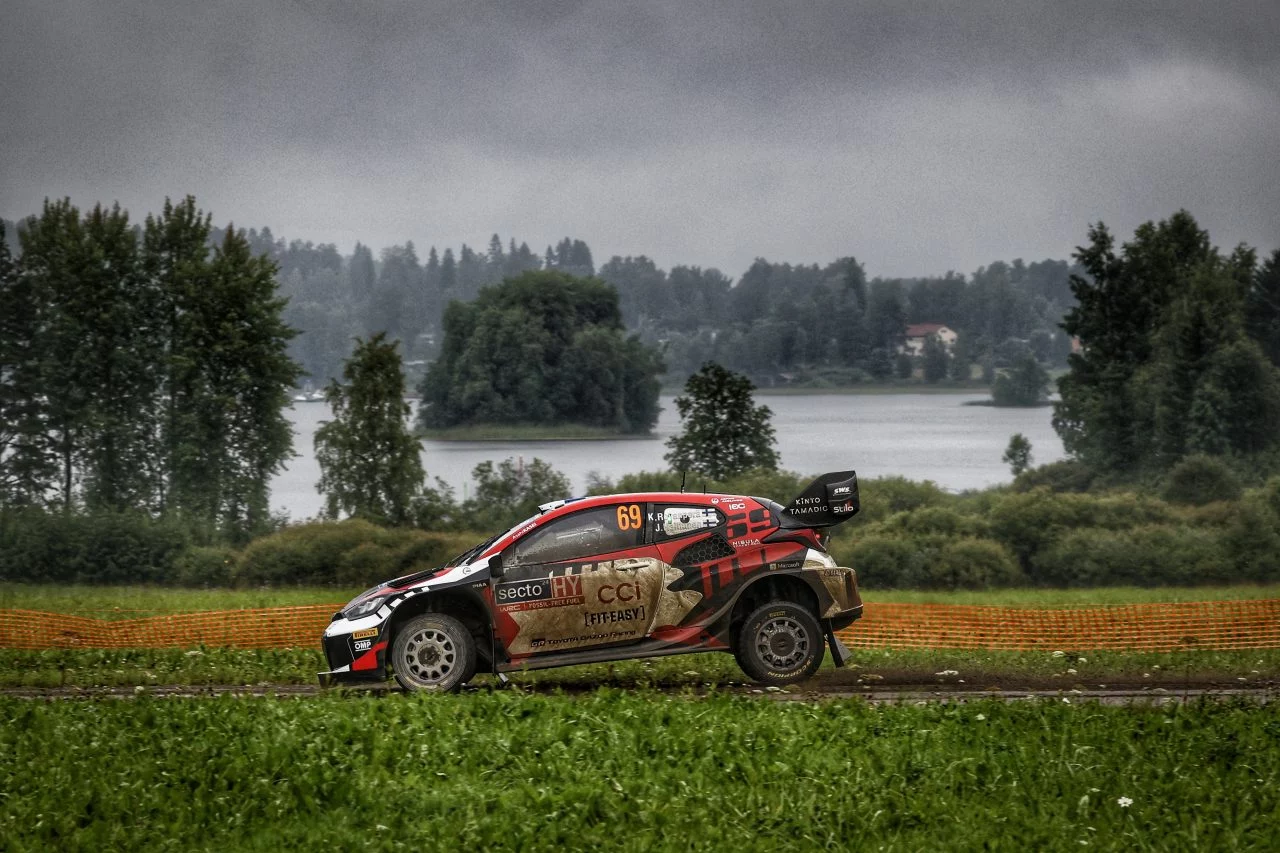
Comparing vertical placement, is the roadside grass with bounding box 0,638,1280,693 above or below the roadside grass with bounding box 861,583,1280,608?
above

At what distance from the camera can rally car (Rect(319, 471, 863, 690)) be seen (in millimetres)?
12250

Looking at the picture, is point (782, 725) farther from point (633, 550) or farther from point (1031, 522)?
point (1031, 522)

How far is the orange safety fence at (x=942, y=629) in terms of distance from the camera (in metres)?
16.9

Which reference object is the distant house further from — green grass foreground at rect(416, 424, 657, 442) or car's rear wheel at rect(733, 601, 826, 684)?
car's rear wheel at rect(733, 601, 826, 684)

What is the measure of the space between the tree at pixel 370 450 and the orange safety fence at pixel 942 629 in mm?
20348

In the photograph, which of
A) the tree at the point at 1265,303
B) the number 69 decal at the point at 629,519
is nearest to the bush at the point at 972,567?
the number 69 decal at the point at 629,519

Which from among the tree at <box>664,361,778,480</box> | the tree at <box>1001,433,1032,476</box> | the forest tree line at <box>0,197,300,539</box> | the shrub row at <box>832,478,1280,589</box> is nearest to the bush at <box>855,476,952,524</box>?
the shrub row at <box>832,478,1280,589</box>

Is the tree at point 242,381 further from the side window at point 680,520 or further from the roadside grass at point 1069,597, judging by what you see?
the side window at point 680,520

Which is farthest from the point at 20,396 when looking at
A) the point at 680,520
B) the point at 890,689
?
the point at 890,689

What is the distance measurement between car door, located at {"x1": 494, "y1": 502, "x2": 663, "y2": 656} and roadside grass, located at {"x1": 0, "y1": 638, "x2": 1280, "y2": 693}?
26.6 inches

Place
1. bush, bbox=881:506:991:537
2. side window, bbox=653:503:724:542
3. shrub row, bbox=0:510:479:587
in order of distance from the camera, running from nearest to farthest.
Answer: side window, bbox=653:503:724:542 → shrub row, bbox=0:510:479:587 → bush, bbox=881:506:991:537

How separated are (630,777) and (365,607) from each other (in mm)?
4435

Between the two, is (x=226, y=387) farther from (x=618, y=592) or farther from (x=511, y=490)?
(x=618, y=592)

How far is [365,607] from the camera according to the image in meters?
12.4
